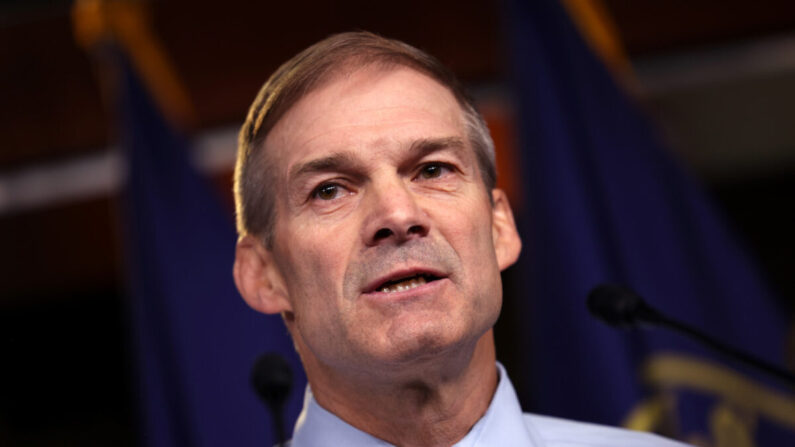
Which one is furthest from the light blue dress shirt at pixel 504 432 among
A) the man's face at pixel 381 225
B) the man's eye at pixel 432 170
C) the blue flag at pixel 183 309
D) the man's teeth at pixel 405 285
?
the blue flag at pixel 183 309

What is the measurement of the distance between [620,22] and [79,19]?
2.23 meters

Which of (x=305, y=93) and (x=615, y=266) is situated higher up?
(x=305, y=93)

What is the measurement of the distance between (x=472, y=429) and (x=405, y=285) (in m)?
0.26

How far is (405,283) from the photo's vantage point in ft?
4.31

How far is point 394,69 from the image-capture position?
1521 mm

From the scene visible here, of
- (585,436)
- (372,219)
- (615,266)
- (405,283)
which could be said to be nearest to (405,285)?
(405,283)

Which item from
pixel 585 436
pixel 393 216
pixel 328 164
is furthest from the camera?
pixel 585 436

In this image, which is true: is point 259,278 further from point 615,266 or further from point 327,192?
point 615,266

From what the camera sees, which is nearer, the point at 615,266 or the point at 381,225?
the point at 381,225

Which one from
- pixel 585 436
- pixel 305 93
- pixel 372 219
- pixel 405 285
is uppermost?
pixel 305 93

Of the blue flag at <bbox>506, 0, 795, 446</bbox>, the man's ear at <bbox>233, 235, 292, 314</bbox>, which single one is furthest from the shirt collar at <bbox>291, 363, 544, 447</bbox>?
the blue flag at <bbox>506, 0, 795, 446</bbox>

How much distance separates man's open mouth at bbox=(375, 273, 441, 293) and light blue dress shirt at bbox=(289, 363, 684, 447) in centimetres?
23

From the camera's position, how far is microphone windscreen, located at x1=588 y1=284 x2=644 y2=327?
1479mm

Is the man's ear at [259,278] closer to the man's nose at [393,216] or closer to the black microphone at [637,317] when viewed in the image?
the man's nose at [393,216]
